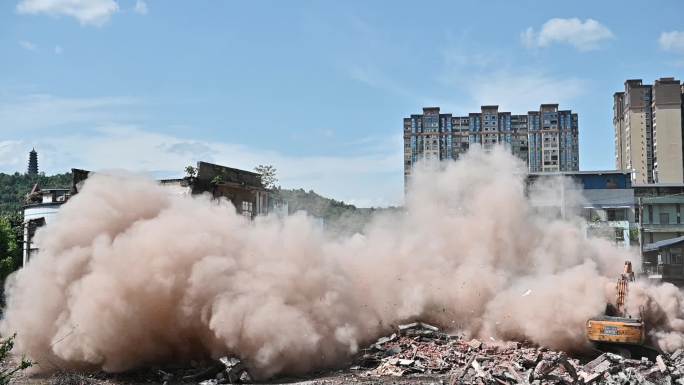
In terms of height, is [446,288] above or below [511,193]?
below

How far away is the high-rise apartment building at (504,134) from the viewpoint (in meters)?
87.1

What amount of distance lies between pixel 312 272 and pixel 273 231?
273 centimetres

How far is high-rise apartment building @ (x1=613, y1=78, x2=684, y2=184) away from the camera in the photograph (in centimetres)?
7938

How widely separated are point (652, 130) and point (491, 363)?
7352 centimetres

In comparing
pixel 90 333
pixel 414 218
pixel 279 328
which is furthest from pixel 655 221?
pixel 90 333

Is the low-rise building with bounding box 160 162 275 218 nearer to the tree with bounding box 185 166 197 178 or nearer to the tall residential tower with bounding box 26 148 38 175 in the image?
the tree with bounding box 185 166 197 178

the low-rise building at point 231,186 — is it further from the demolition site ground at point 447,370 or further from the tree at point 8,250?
the demolition site ground at point 447,370

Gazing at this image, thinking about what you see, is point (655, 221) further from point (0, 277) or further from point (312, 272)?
point (0, 277)

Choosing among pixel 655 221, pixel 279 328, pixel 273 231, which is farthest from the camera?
pixel 655 221

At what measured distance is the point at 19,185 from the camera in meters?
98.8

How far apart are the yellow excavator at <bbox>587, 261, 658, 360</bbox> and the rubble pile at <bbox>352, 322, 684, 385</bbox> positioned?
646 mm

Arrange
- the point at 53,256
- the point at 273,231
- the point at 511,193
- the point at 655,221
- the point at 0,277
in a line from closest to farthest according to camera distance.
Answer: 1. the point at 53,256
2. the point at 273,231
3. the point at 511,193
4. the point at 0,277
5. the point at 655,221

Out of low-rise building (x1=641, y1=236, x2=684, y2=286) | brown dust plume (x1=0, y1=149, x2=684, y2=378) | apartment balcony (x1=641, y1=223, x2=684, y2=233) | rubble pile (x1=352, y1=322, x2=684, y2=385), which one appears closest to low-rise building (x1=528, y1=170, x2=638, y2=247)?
apartment balcony (x1=641, y1=223, x2=684, y2=233)

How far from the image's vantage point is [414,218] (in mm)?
27516
